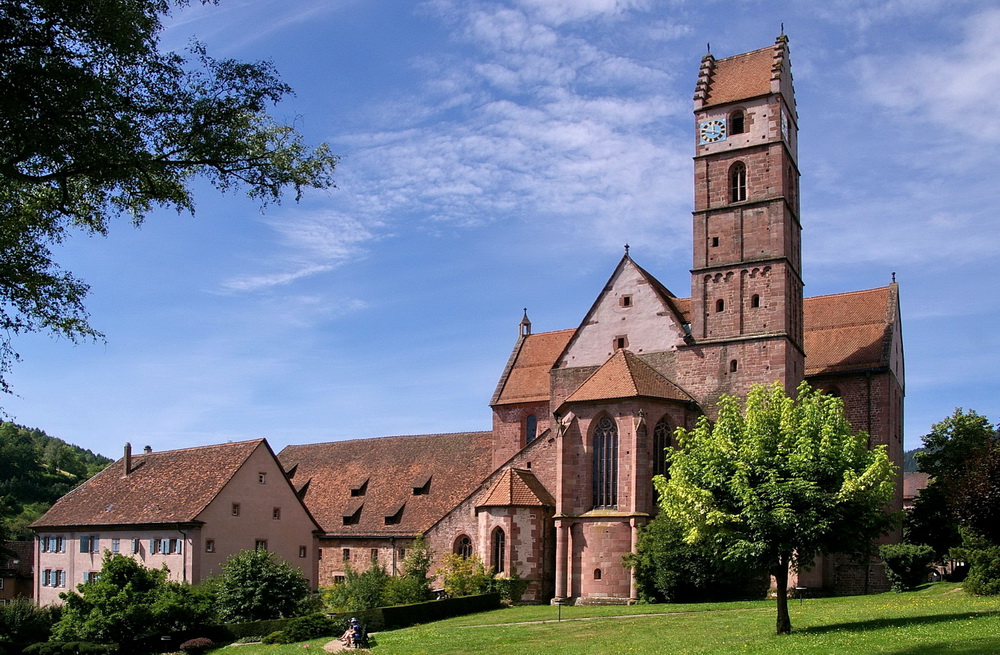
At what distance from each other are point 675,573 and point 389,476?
24.6 meters

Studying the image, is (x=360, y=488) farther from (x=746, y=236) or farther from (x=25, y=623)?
(x=746, y=236)

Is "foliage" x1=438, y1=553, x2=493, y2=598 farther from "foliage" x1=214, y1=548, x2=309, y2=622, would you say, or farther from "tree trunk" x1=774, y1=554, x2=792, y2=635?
"tree trunk" x1=774, y1=554, x2=792, y2=635

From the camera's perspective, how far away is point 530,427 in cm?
5938

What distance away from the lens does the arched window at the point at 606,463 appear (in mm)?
46562

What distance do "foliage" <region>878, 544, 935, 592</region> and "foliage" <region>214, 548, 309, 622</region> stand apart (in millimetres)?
24279

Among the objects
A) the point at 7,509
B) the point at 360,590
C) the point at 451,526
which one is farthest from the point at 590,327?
the point at 7,509

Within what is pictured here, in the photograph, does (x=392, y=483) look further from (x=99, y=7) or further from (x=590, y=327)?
(x=99, y=7)

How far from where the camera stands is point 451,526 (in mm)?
51969

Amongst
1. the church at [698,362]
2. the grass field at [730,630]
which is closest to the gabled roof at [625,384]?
the church at [698,362]

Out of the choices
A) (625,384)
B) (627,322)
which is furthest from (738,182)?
(625,384)

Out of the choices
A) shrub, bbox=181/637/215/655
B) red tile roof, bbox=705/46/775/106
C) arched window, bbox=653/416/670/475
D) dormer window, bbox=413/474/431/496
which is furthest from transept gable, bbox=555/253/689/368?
shrub, bbox=181/637/215/655

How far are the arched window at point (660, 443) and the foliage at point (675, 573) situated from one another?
8.00ft

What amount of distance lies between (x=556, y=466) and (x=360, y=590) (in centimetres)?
1072

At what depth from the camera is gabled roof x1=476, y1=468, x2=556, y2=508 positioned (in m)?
48.0
